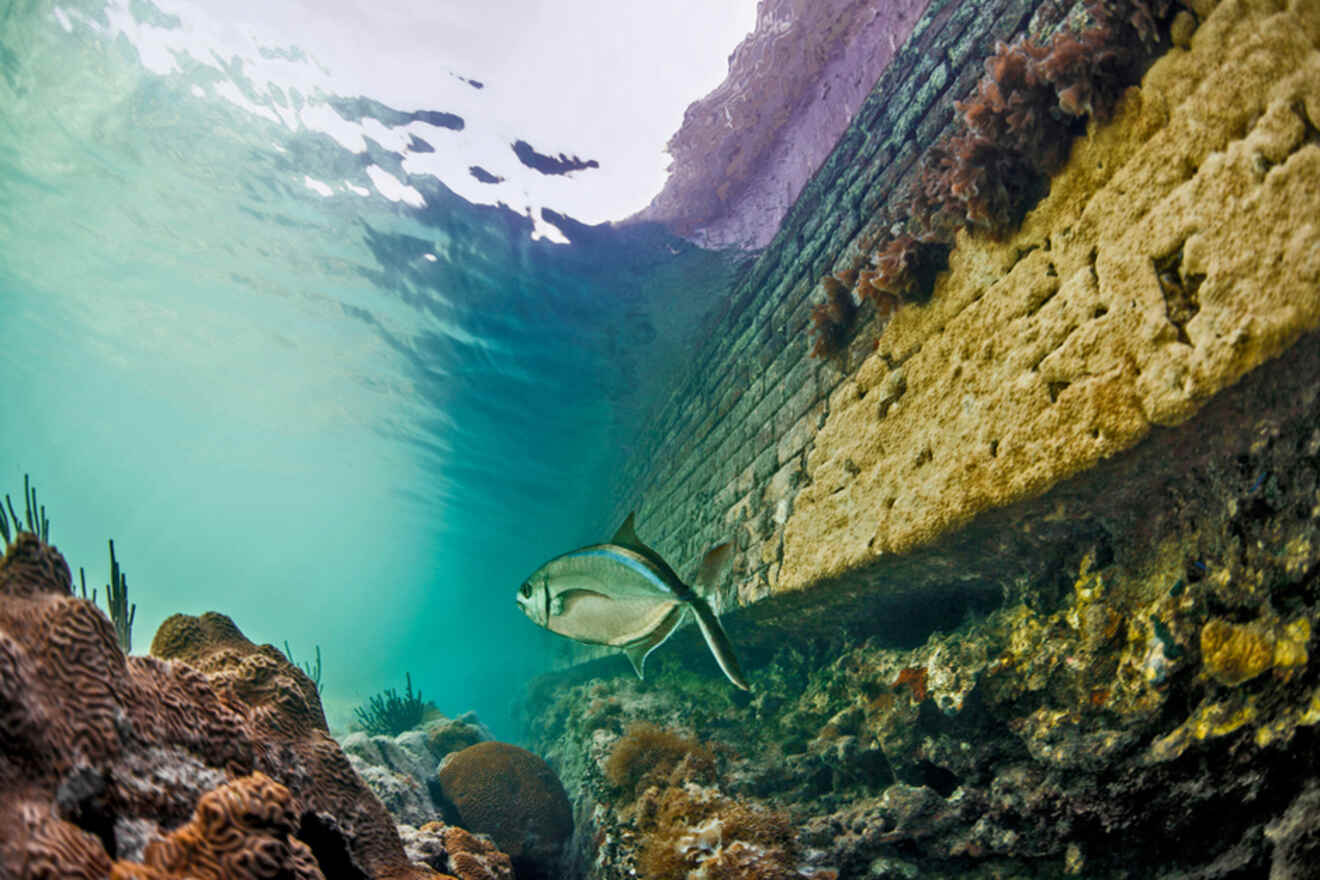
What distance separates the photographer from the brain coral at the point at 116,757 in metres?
1.13

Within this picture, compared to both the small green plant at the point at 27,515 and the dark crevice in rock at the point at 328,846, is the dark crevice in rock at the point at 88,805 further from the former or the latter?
the small green plant at the point at 27,515

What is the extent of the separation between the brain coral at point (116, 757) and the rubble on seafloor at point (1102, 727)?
2.34 m

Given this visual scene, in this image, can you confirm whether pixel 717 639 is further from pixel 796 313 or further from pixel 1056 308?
pixel 796 313

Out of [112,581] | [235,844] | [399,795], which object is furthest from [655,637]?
[112,581]

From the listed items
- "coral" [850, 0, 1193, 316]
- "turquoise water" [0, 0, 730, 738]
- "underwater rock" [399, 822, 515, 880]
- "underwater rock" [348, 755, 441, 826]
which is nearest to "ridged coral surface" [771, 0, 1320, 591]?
"coral" [850, 0, 1193, 316]

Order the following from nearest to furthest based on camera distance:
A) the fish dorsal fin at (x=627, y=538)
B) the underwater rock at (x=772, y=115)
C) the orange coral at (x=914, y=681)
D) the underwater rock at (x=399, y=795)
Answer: the fish dorsal fin at (x=627, y=538) < the orange coral at (x=914, y=681) < the underwater rock at (x=399, y=795) < the underwater rock at (x=772, y=115)

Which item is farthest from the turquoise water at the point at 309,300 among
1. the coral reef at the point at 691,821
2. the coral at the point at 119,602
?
the coral reef at the point at 691,821

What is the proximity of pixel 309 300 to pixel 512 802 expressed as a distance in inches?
590

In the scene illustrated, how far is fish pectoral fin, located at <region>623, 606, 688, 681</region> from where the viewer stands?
2.39 meters

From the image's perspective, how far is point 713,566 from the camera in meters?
2.22

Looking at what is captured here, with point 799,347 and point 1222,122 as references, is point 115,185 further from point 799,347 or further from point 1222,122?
point 1222,122

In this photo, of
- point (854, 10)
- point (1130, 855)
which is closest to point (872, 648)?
point (1130, 855)

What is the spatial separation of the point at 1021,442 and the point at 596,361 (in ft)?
41.2

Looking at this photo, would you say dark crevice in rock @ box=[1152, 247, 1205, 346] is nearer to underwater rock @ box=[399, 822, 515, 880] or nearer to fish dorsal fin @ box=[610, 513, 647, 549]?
fish dorsal fin @ box=[610, 513, 647, 549]
